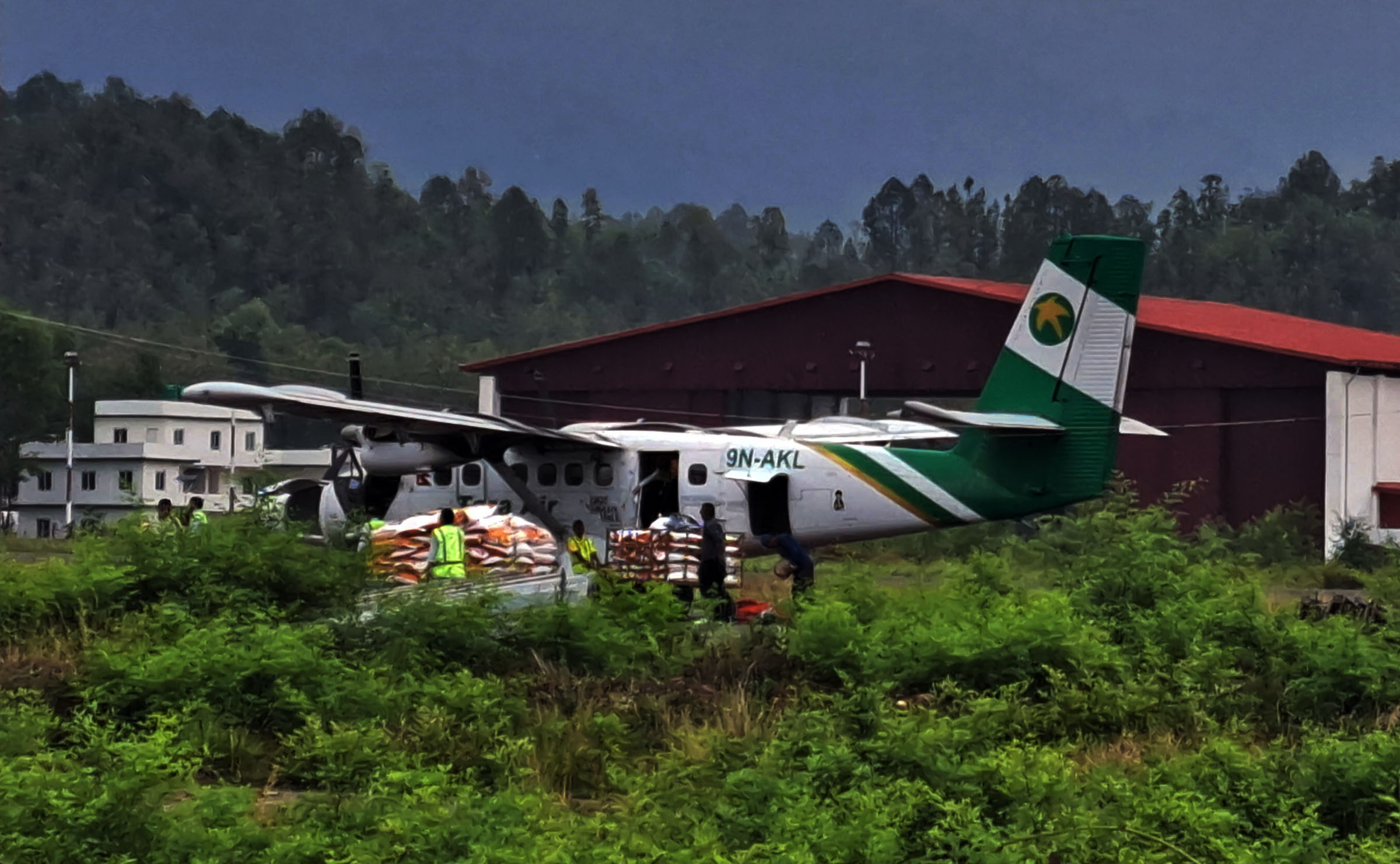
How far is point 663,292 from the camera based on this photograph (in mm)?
190875

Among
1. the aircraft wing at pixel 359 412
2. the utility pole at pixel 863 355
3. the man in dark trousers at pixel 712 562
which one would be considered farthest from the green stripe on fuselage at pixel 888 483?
the utility pole at pixel 863 355

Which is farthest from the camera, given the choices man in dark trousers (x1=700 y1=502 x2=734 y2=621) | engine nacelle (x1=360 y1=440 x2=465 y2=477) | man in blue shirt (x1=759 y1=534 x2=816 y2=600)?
engine nacelle (x1=360 y1=440 x2=465 y2=477)

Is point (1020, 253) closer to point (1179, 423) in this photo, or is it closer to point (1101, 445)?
point (1179, 423)

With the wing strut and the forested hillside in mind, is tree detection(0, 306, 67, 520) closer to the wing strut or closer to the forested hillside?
the forested hillside

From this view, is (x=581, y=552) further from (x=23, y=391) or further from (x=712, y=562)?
(x=23, y=391)

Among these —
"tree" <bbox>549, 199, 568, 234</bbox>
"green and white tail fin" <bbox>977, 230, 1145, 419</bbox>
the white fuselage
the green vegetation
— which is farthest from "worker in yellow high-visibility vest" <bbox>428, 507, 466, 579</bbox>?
"tree" <bbox>549, 199, 568, 234</bbox>

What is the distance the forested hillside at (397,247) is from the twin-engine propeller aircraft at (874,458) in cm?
10591

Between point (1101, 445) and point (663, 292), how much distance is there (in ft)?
539

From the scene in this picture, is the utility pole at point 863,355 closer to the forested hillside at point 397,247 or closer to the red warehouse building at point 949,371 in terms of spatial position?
the red warehouse building at point 949,371

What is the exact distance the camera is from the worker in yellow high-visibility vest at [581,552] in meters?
25.1

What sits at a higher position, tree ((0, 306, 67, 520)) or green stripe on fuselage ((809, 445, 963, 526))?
tree ((0, 306, 67, 520))

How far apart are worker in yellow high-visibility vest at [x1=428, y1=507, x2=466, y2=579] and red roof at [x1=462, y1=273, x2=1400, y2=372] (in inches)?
1218

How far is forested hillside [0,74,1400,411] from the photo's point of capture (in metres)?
157

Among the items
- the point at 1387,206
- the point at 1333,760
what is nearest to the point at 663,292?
the point at 1387,206
